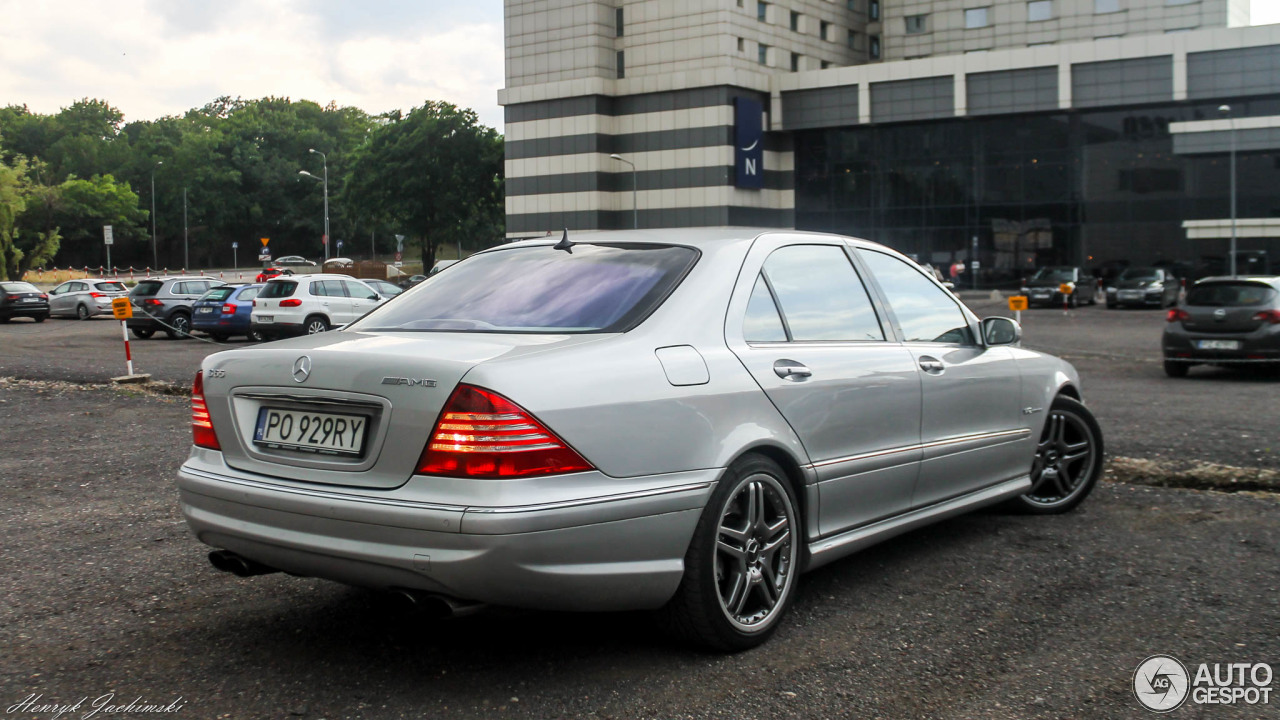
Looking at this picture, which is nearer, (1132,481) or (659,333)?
(659,333)

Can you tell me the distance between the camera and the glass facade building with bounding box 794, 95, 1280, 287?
177 ft

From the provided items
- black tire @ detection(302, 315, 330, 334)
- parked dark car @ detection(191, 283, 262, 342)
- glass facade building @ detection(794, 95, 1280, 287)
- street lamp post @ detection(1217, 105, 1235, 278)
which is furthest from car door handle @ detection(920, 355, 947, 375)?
glass facade building @ detection(794, 95, 1280, 287)

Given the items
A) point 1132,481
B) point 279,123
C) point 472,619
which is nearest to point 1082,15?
point 1132,481

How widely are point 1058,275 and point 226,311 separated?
3307cm

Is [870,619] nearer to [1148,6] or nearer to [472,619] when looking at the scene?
[472,619]

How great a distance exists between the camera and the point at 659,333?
155 inches

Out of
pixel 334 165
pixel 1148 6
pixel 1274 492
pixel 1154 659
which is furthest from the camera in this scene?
pixel 334 165

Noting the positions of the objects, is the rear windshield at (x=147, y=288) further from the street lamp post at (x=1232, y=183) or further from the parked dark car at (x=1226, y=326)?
the street lamp post at (x=1232, y=183)

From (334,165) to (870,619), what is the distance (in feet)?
387

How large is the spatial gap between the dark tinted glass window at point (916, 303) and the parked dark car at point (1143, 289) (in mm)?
41000

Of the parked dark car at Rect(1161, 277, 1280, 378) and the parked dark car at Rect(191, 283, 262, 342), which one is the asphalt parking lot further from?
the parked dark car at Rect(191, 283, 262, 342)

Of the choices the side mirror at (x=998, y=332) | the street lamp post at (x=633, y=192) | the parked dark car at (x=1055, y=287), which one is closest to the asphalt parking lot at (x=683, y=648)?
the side mirror at (x=998, y=332)

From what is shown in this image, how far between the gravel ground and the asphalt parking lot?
0.01 metres

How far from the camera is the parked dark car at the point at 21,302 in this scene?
36688mm
